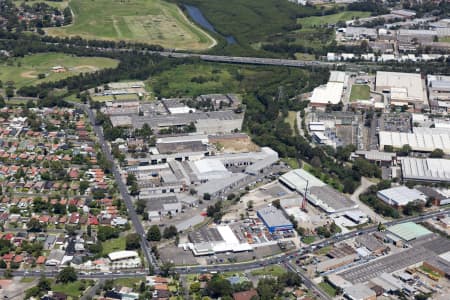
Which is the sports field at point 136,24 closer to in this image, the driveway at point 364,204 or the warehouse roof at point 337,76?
the warehouse roof at point 337,76

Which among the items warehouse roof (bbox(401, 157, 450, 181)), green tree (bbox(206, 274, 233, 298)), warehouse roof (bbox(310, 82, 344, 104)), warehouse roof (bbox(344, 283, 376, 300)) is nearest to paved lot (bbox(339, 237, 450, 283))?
warehouse roof (bbox(344, 283, 376, 300))

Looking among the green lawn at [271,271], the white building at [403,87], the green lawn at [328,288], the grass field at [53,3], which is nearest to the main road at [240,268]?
the green lawn at [328,288]

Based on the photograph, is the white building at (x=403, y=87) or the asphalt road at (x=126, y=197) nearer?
the asphalt road at (x=126, y=197)

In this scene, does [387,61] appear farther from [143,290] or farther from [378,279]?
[143,290]

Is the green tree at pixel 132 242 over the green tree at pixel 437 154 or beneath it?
beneath

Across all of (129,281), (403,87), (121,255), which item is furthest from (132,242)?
(403,87)
